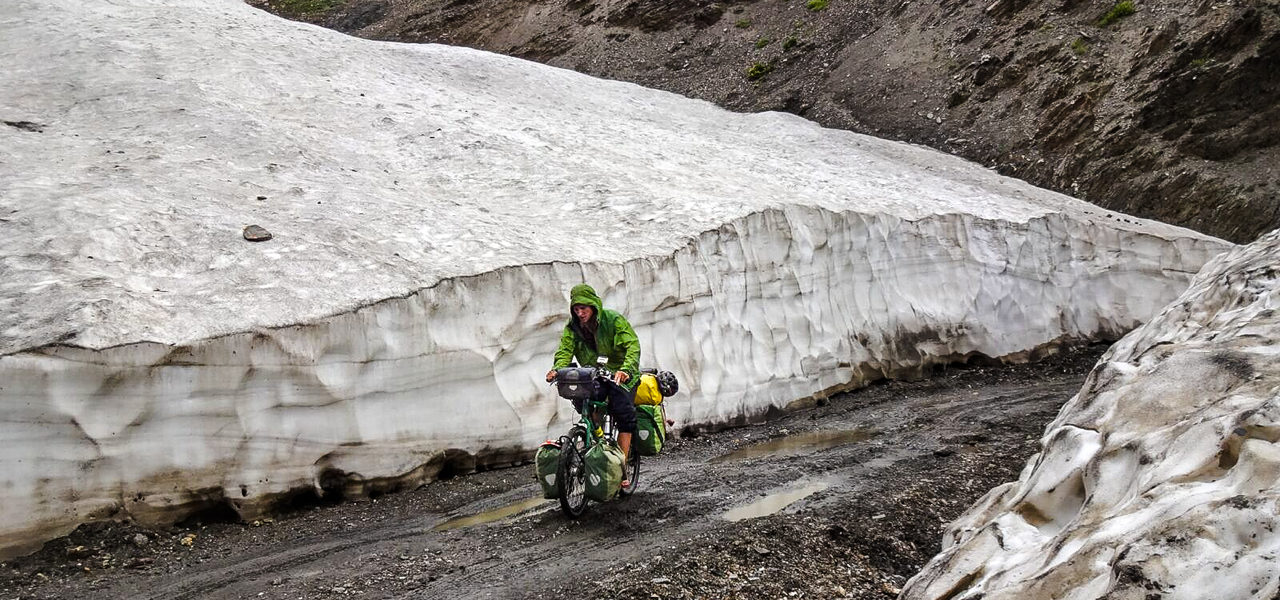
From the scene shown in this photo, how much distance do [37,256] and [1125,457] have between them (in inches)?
341

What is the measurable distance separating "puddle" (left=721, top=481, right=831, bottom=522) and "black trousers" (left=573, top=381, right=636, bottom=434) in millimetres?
1057

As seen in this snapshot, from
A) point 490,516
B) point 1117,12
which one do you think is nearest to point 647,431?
point 490,516

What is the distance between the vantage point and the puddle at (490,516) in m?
8.30

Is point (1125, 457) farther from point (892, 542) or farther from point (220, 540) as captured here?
point (220, 540)

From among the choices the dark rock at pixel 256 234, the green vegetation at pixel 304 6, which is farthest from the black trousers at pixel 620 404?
the green vegetation at pixel 304 6

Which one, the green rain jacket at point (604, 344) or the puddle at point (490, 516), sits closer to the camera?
the green rain jacket at point (604, 344)

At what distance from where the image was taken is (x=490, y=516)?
8.55 meters

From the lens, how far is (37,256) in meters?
8.88

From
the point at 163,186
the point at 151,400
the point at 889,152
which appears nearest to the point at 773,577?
the point at 151,400

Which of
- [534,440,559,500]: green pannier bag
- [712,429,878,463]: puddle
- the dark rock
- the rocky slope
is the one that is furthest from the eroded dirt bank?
the rocky slope

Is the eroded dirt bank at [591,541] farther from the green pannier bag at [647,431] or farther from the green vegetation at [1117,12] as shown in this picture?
the green vegetation at [1117,12]

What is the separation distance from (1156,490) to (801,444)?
272 inches

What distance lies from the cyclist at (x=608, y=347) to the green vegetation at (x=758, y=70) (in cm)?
2165

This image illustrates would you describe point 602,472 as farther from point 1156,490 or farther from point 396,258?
point 396,258
